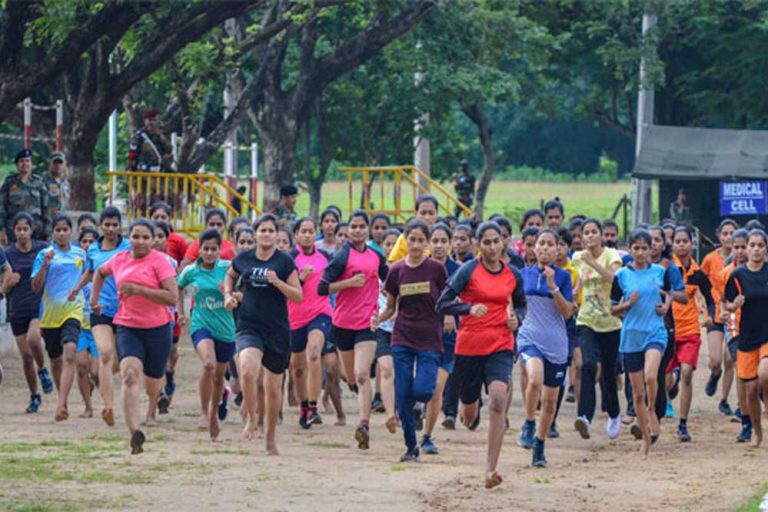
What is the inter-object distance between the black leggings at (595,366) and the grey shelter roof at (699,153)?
63.1ft

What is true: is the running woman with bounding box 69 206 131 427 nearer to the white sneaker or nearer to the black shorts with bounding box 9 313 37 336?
the black shorts with bounding box 9 313 37 336

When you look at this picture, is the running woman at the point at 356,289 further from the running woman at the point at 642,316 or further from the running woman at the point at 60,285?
the running woman at the point at 60,285

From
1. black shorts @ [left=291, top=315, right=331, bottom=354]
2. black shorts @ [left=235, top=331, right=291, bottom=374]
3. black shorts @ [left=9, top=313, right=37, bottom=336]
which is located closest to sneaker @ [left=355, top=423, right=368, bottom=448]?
black shorts @ [left=235, top=331, right=291, bottom=374]

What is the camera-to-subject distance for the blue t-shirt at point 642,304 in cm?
1436

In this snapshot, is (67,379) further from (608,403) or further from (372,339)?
(608,403)

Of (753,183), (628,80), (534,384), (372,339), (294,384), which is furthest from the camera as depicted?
(628,80)

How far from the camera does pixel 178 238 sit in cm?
1722

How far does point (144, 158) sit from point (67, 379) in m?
12.0

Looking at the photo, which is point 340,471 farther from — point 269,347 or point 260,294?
point 260,294

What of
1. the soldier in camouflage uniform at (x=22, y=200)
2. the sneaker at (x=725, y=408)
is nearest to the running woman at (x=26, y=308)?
the soldier in camouflage uniform at (x=22, y=200)

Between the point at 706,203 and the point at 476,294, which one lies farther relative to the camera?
the point at 706,203

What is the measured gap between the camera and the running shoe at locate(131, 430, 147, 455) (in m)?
13.1

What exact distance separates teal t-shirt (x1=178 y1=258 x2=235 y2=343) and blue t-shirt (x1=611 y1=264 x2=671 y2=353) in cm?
320

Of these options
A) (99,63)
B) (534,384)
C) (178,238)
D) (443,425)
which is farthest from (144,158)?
(534,384)
